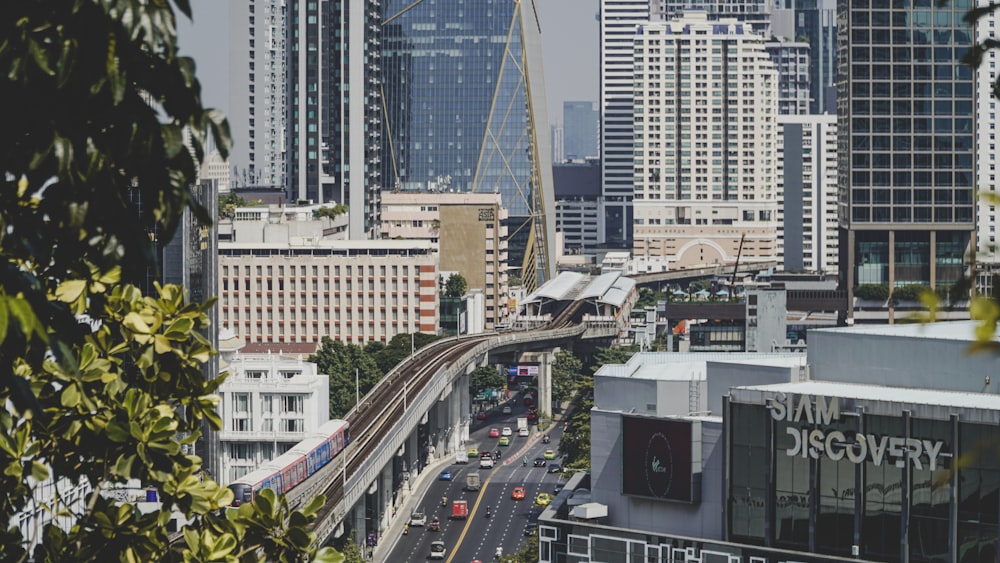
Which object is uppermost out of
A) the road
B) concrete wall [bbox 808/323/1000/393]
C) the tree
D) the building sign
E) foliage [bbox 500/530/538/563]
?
the tree

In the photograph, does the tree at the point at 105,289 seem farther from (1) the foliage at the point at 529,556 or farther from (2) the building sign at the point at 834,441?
(1) the foliage at the point at 529,556

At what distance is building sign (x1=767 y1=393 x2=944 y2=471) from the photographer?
71500mm

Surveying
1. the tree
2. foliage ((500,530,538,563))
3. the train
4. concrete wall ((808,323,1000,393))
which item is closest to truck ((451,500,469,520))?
the train

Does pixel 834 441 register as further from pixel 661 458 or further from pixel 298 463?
pixel 298 463

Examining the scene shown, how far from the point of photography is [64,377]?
57.1 feet

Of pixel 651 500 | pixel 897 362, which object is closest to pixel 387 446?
pixel 651 500

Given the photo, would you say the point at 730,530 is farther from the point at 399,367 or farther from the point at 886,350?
the point at 399,367

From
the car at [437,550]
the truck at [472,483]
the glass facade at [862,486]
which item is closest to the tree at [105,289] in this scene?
the glass facade at [862,486]

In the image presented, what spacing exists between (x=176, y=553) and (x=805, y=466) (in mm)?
59029

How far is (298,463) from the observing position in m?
130

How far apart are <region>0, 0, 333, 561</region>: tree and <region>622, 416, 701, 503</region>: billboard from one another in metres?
62.6

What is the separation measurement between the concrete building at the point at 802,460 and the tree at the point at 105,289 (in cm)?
5285

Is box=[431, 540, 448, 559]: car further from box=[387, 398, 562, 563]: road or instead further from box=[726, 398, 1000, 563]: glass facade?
box=[726, 398, 1000, 563]: glass facade

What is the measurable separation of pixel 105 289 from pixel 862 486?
58.4m
